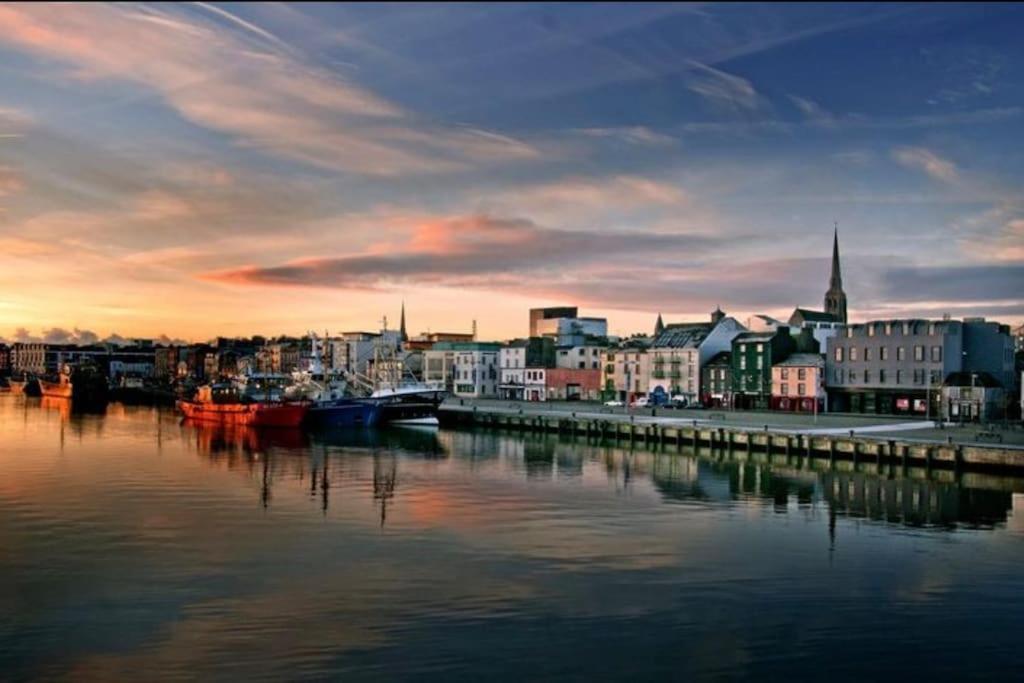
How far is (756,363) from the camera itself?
97438 millimetres

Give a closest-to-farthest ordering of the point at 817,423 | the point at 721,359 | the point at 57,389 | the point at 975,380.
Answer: the point at 817,423, the point at 975,380, the point at 721,359, the point at 57,389

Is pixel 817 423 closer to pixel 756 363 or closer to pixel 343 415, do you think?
pixel 756 363

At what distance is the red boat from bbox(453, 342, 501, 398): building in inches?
1456

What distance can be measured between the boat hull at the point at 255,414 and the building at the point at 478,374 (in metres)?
42.3

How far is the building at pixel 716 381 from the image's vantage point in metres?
101

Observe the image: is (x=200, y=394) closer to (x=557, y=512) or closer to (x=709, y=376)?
(x=709, y=376)

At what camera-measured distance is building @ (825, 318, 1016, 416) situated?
82438mm

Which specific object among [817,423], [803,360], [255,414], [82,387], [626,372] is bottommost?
→ [255,414]

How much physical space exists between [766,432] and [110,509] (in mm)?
44639

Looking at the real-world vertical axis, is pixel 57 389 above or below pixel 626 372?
below

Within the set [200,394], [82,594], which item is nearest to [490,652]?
[82,594]

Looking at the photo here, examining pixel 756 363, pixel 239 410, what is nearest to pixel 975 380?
pixel 756 363

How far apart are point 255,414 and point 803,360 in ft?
192

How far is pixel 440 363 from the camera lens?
14525cm
